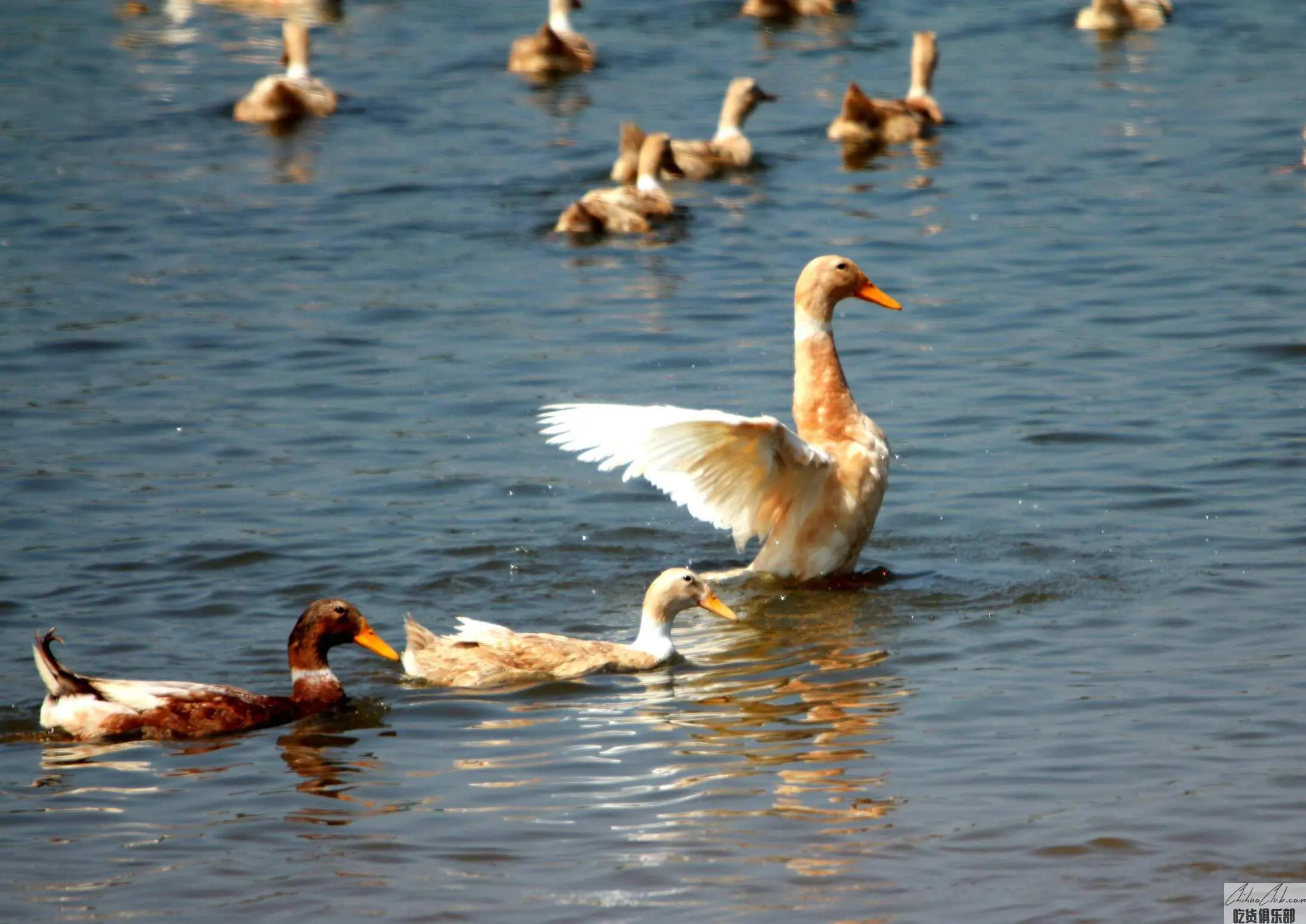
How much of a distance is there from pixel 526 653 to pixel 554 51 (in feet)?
48.6

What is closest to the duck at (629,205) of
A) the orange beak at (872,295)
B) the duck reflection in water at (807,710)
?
the orange beak at (872,295)

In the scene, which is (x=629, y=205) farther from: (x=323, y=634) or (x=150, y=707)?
(x=150, y=707)

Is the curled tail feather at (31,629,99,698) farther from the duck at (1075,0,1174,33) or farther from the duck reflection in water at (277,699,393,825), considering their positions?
the duck at (1075,0,1174,33)

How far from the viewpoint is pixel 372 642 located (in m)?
8.38

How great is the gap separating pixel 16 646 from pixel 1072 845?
4.56 m

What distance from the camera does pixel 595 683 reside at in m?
8.40

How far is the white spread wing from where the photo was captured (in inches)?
340

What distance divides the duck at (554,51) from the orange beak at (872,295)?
12.1m

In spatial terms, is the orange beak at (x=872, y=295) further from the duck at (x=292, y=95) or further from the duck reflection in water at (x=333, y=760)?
the duck at (x=292, y=95)

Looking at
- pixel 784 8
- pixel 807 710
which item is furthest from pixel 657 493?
pixel 784 8

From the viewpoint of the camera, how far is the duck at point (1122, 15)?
76.0ft

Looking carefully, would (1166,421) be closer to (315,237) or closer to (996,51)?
(315,237)

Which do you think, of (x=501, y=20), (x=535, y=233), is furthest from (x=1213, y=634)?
(x=501, y=20)

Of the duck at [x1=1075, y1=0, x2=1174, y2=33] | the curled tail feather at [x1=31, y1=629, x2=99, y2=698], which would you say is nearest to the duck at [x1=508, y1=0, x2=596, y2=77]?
the duck at [x1=1075, y1=0, x2=1174, y2=33]
